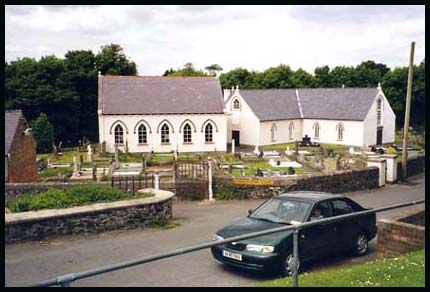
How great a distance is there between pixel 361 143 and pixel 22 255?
45.5 meters

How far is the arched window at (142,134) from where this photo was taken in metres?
48.6

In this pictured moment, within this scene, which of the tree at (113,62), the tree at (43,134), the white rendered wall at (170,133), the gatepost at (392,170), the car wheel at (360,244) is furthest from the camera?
the tree at (113,62)

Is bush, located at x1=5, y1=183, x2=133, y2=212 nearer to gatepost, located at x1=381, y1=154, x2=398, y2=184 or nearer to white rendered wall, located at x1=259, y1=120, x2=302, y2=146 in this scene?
gatepost, located at x1=381, y1=154, x2=398, y2=184

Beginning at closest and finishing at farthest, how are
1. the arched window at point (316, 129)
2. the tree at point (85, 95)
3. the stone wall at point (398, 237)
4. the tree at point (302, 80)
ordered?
the stone wall at point (398, 237)
the arched window at point (316, 129)
the tree at point (85, 95)
the tree at point (302, 80)

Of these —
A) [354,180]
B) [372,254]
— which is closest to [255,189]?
[354,180]

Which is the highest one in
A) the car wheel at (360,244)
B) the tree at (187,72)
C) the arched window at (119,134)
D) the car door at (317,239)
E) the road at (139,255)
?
the tree at (187,72)

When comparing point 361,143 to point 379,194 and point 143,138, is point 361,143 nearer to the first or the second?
point 143,138

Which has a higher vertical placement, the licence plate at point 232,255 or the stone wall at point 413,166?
the stone wall at point 413,166

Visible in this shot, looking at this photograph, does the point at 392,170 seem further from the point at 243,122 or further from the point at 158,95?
the point at 243,122

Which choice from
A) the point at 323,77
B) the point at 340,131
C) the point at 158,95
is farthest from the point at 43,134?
the point at 323,77

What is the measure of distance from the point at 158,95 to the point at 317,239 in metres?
40.9

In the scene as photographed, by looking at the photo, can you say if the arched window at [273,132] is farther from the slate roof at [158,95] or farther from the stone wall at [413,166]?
the stone wall at [413,166]

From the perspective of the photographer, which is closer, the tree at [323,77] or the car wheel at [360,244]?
the car wheel at [360,244]

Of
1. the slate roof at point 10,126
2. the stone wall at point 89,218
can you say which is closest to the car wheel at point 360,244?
the stone wall at point 89,218
